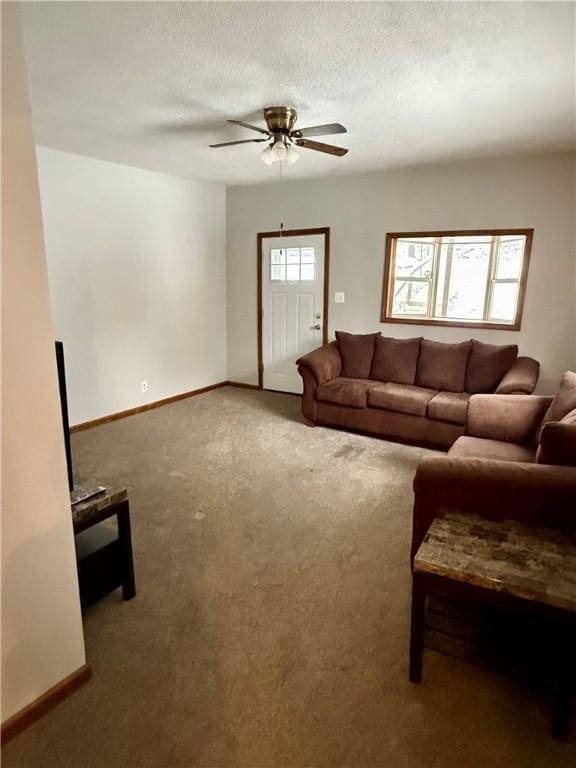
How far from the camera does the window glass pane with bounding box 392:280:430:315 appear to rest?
18.5 feet

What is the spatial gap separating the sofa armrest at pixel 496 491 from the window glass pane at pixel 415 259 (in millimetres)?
4021

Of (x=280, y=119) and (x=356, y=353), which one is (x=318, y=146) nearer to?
(x=280, y=119)

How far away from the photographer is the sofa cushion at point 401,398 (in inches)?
155

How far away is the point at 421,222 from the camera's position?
4.60m

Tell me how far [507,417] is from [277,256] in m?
3.55

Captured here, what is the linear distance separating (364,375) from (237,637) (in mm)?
3213

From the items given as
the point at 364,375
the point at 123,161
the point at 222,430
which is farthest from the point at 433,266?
the point at 123,161

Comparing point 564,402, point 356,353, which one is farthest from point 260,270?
point 564,402

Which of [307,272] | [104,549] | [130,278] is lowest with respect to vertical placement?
[104,549]

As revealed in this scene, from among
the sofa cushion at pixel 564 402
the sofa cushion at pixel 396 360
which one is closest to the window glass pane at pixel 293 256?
the sofa cushion at pixel 396 360

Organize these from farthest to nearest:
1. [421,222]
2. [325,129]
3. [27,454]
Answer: [421,222] < [325,129] < [27,454]

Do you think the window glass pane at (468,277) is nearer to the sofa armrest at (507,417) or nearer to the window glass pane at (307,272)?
the window glass pane at (307,272)

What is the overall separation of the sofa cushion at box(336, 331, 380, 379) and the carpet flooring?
5.55ft

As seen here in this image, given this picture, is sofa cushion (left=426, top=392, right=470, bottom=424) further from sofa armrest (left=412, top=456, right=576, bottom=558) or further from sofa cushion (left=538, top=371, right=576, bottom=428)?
sofa armrest (left=412, top=456, right=576, bottom=558)
